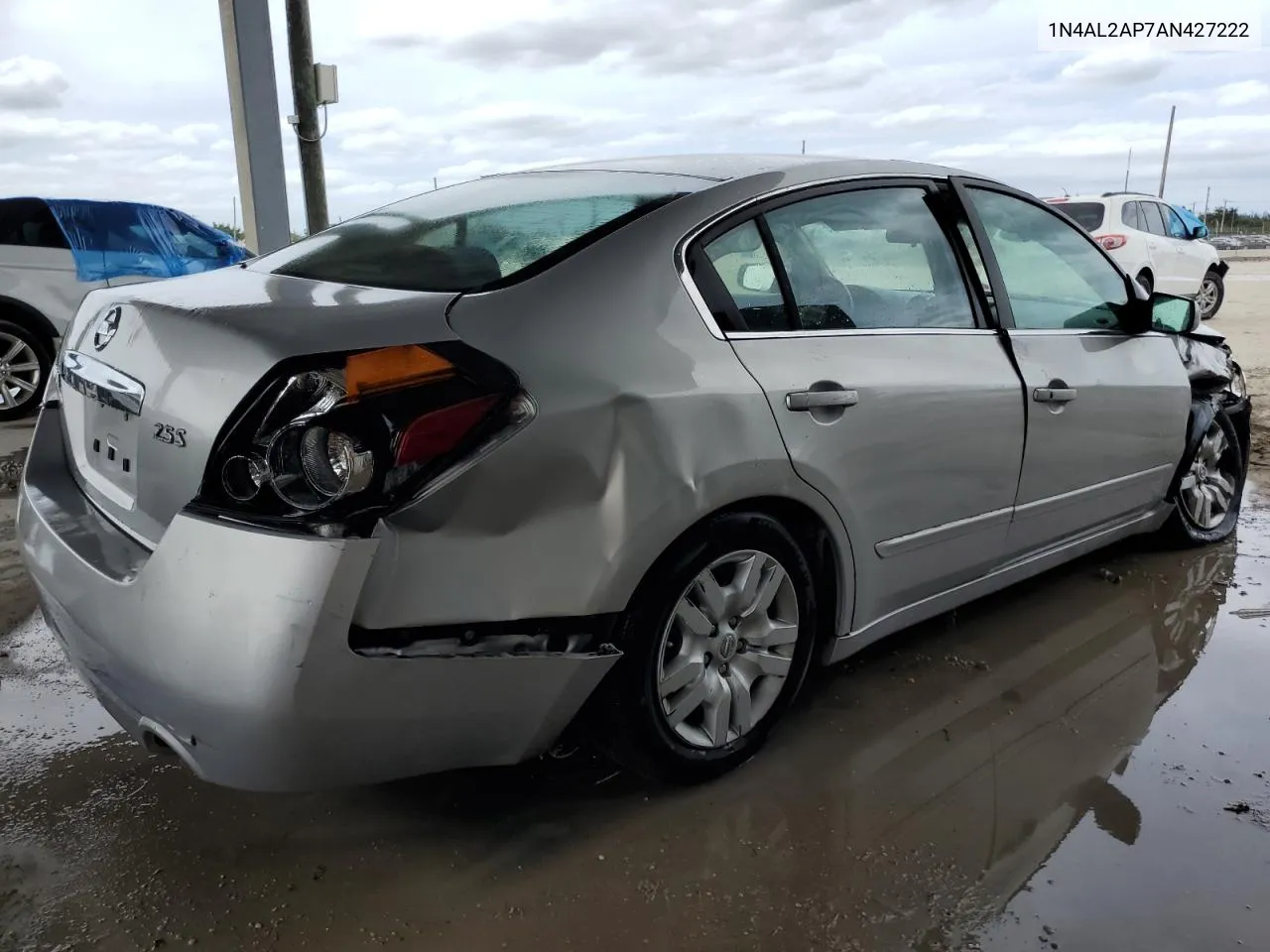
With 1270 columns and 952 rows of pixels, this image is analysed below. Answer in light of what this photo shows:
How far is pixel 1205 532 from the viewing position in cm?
418

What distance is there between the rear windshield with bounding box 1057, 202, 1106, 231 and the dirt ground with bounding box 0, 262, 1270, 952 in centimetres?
1019

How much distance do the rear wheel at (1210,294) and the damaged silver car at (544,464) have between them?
1224 cm

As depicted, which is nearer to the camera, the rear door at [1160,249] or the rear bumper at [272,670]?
the rear bumper at [272,670]

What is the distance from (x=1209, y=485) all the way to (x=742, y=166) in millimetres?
2723

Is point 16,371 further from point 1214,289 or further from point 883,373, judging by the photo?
point 1214,289

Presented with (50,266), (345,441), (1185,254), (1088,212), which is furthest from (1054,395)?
(1185,254)

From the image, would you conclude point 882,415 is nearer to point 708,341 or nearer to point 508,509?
point 708,341

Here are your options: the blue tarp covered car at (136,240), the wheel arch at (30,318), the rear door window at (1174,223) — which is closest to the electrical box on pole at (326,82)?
the blue tarp covered car at (136,240)

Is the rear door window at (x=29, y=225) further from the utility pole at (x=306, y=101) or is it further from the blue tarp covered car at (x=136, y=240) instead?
the utility pole at (x=306, y=101)

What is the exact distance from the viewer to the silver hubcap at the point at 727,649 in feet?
7.36

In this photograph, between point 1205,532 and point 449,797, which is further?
point 1205,532

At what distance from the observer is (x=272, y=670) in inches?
65.8

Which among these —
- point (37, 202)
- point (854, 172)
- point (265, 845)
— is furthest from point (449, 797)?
point (37, 202)

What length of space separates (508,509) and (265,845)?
1.00 metres
